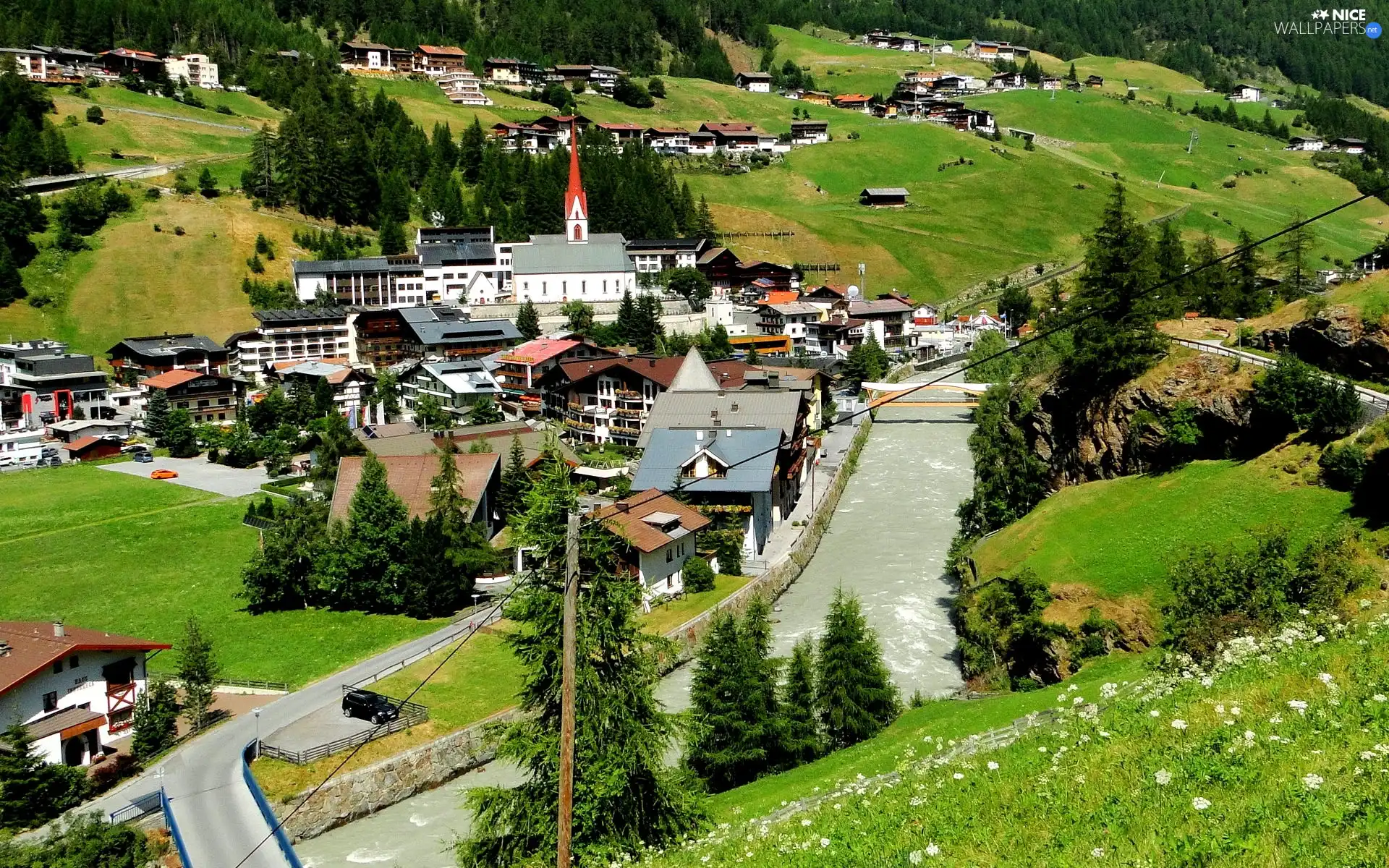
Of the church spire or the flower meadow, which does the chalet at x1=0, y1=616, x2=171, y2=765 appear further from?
the church spire

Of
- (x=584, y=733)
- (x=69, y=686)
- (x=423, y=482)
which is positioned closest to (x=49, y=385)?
(x=423, y=482)

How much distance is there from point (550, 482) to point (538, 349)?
172 ft

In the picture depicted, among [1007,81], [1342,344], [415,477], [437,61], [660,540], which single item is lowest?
[660,540]

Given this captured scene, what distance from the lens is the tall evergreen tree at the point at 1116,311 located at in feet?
110

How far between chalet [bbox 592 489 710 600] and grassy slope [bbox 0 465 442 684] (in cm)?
672

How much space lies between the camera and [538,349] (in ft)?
217

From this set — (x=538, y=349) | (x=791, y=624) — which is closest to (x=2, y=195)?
(x=538, y=349)

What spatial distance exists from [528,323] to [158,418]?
2520 centimetres

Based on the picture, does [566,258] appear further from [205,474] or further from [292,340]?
[205,474]

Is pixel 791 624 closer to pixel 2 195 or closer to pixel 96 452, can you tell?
pixel 96 452

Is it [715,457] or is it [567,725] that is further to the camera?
[715,457]

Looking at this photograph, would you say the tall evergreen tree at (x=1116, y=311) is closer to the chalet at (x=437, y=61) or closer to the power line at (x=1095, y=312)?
the power line at (x=1095, y=312)

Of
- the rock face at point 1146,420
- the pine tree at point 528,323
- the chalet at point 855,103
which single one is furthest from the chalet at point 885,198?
the rock face at point 1146,420

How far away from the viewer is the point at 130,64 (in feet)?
390
